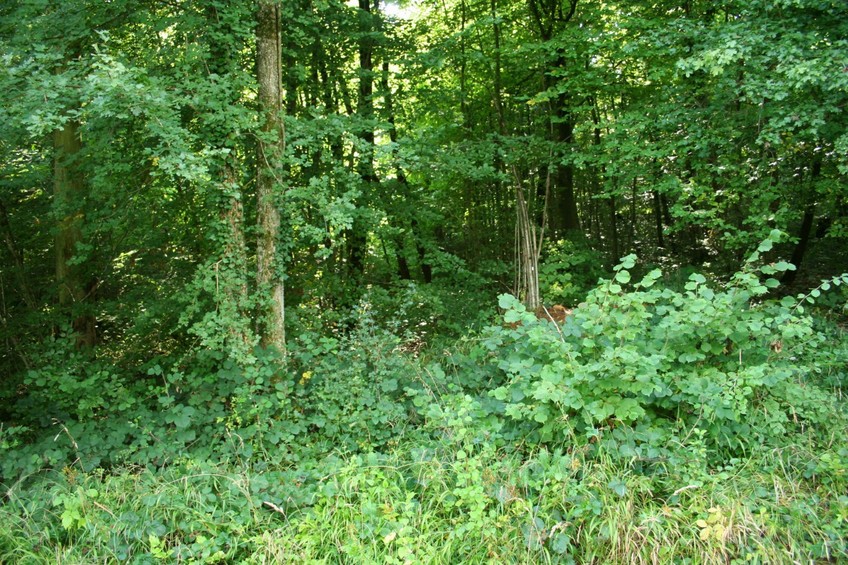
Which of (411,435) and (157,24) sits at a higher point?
(157,24)

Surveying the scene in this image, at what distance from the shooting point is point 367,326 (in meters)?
6.09

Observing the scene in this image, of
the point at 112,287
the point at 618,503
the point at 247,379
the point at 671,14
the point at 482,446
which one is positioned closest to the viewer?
the point at 618,503

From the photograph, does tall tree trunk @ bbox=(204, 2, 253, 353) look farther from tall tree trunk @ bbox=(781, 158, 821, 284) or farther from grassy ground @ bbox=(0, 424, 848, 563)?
tall tree trunk @ bbox=(781, 158, 821, 284)

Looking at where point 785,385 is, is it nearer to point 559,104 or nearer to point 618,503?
point 618,503

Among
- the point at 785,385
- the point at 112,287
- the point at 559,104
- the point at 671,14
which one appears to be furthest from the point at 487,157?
the point at 112,287

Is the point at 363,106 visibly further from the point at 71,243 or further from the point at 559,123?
the point at 71,243

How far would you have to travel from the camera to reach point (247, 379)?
16.5 feet

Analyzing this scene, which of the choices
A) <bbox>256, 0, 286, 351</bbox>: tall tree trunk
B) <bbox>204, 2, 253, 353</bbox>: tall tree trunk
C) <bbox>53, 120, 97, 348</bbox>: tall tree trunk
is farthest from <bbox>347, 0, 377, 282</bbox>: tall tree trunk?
<bbox>53, 120, 97, 348</bbox>: tall tree trunk

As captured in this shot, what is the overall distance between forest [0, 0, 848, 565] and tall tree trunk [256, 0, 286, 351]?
3cm

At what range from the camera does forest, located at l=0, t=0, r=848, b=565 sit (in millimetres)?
3543

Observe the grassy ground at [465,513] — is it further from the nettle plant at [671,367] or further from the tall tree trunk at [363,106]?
the tall tree trunk at [363,106]

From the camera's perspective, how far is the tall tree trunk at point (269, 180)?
554cm

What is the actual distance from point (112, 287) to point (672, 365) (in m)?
6.51

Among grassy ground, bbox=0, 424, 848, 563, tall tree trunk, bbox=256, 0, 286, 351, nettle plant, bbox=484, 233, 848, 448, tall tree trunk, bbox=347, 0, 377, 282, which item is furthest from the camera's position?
tall tree trunk, bbox=347, 0, 377, 282
